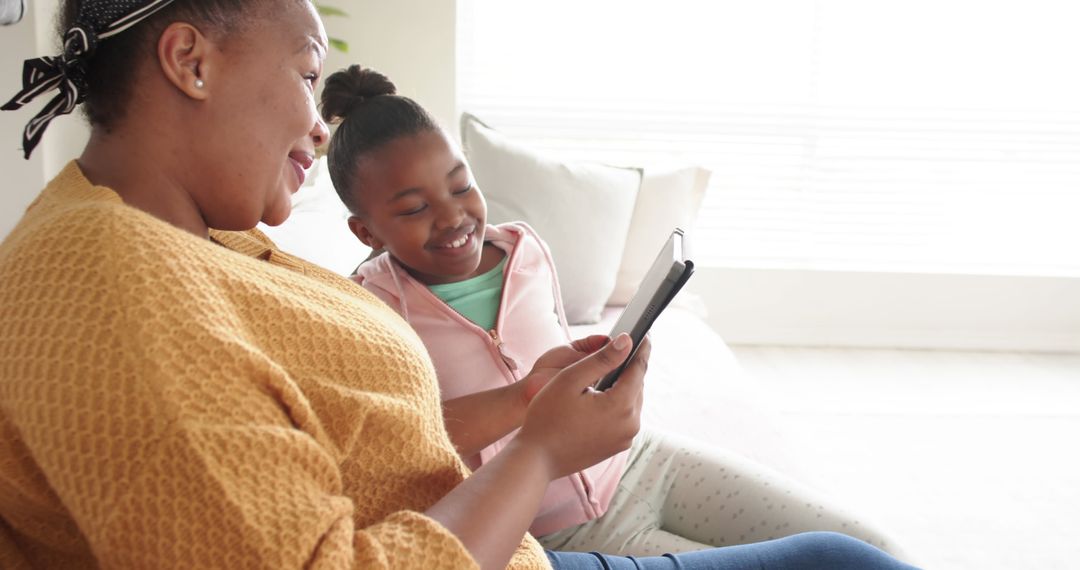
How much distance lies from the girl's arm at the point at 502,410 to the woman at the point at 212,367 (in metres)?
0.24

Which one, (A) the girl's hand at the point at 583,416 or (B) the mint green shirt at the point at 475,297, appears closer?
(A) the girl's hand at the point at 583,416

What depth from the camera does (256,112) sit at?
0.89 meters

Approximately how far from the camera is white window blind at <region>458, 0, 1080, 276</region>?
13.3 feet

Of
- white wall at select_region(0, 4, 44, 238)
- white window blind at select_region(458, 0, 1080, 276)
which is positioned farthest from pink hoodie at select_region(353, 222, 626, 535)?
white window blind at select_region(458, 0, 1080, 276)

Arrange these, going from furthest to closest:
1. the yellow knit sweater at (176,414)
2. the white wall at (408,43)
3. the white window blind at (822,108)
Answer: the white window blind at (822,108), the white wall at (408,43), the yellow knit sweater at (176,414)

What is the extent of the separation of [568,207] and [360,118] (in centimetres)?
148

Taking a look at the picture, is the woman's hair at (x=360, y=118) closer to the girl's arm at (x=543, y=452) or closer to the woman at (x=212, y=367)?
the woman at (x=212, y=367)

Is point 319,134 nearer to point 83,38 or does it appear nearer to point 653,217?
point 83,38

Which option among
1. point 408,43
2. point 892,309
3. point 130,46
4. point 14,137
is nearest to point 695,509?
point 130,46

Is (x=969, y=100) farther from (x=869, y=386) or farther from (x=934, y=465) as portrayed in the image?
(x=934, y=465)

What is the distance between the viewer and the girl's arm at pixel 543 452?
2.72 feet

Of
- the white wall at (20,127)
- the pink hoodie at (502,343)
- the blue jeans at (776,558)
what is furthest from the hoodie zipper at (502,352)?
the white wall at (20,127)

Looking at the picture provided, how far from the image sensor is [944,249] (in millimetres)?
4164

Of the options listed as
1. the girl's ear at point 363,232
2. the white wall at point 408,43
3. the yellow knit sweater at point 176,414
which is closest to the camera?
the yellow knit sweater at point 176,414
